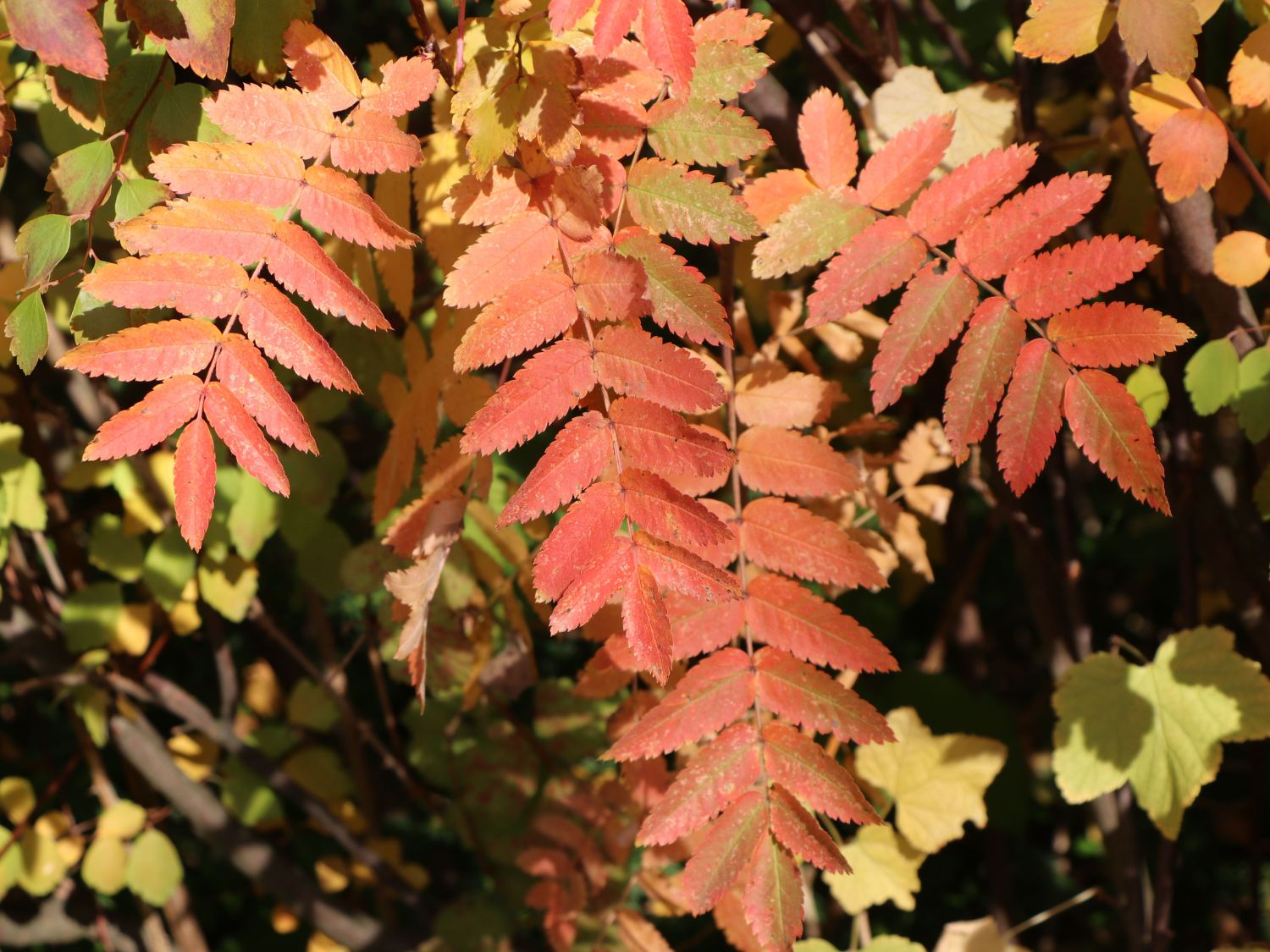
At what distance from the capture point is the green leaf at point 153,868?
1.57 metres

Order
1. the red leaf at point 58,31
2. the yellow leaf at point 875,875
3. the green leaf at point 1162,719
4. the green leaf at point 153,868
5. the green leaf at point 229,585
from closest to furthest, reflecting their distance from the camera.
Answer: the red leaf at point 58,31, the green leaf at point 1162,719, the yellow leaf at point 875,875, the green leaf at point 229,585, the green leaf at point 153,868

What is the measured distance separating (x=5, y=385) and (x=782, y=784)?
1.18m

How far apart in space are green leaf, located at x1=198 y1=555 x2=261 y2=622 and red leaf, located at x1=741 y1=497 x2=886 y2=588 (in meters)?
0.77

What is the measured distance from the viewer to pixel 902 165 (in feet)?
2.91

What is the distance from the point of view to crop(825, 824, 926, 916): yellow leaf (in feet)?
4.07

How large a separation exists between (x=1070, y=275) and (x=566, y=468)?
1.31 feet

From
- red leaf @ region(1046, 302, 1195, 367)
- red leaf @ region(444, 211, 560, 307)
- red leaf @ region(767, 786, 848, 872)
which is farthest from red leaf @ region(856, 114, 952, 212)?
red leaf @ region(767, 786, 848, 872)

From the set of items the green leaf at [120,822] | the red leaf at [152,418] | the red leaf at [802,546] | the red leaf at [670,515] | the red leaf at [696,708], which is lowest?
the green leaf at [120,822]

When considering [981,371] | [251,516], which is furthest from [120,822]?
[981,371]

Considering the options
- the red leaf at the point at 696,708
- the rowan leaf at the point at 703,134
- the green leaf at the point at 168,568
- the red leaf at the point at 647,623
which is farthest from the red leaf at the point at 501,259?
the green leaf at the point at 168,568

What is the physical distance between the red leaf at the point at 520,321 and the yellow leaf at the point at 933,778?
2.31 ft

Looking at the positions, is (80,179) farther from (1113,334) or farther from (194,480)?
(1113,334)

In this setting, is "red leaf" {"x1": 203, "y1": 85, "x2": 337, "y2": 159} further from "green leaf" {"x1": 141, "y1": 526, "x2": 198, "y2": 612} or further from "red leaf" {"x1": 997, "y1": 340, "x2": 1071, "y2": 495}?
"green leaf" {"x1": 141, "y1": 526, "x2": 198, "y2": 612}

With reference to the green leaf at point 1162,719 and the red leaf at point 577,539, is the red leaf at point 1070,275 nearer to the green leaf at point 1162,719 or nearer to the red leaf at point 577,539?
the red leaf at point 577,539
